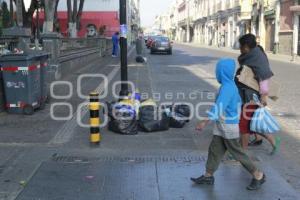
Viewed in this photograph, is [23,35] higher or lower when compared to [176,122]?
higher

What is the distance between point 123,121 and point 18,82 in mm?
2849

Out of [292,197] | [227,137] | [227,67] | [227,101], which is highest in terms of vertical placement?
[227,67]

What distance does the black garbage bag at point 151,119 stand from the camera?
9.05 metres

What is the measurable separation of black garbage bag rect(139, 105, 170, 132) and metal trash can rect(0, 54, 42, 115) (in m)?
2.80

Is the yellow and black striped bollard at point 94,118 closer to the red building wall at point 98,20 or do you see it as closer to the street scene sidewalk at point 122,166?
the street scene sidewalk at point 122,166

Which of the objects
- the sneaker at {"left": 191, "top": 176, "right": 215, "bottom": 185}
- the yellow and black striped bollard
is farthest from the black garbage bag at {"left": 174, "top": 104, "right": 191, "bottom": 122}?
the sneaker at {"left": 191, "top": 176, "right": 215, "bottom": 185}

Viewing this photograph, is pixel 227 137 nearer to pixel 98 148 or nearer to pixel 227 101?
pixel 227 101

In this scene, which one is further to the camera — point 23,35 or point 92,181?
point 23,35

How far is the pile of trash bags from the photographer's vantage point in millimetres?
8828

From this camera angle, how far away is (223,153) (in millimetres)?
6141

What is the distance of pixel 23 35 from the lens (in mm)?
13289

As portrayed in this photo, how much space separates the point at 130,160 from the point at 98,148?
88 centimetres

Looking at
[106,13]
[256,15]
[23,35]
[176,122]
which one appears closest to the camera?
[176,122]

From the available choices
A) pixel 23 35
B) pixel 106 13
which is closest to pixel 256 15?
pixel 106 13
